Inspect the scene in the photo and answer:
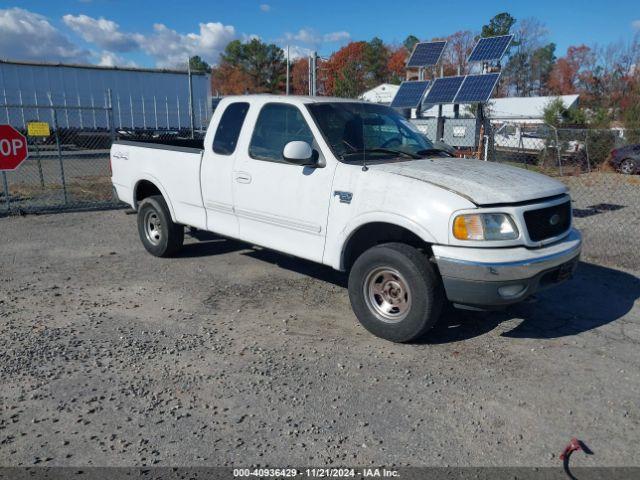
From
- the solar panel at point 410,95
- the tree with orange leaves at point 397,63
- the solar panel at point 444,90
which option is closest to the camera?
the solar panel at point 444,90

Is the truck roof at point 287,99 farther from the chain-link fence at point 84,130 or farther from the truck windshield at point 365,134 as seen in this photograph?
the chain-link fence at point 84,130

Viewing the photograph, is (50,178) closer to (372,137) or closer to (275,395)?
(372,137)

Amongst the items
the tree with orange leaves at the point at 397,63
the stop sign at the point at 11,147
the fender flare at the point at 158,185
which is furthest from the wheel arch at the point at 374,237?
the tree with orange leaves at the point at 397,63

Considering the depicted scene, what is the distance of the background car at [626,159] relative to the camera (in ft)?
61.8

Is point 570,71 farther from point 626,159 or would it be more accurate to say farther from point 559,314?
point 559,314

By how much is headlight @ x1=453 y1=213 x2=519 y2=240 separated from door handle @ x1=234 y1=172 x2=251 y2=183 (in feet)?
7.52

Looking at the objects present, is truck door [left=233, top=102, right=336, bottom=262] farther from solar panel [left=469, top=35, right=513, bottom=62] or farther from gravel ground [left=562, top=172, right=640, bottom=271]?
solar panel [left=469, top=35, right=513, bottom=62]

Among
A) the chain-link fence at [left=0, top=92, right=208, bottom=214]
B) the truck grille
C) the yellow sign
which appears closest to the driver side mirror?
the truck grille

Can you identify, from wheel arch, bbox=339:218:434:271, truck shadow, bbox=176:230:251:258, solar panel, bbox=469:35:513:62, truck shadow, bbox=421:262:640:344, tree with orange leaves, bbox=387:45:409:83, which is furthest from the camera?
tree with orange leaves, bbox=387:45:409:83

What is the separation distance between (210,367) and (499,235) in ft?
7.83

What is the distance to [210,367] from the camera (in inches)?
158

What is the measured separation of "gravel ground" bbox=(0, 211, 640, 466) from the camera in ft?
10.2

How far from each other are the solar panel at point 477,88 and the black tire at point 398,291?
1358cm

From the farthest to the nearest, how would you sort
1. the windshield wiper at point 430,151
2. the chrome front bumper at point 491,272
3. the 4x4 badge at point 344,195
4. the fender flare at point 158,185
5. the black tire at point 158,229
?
1. the black tire at point 158,229
2. the fender flare at point 158,185
3. the windshield wiper at point 430,151
4. the 4x4 badge at point 344,195
5. the chrome front bumper at point 491,272
